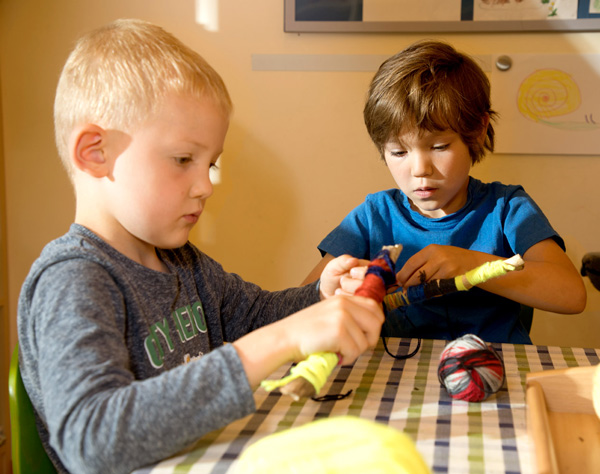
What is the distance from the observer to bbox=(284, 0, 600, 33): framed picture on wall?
5.77 ft

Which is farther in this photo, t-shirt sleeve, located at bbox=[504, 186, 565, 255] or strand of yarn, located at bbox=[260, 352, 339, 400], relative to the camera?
t-shirt sleeve, located at bbox=[504, 186, 565, 255]

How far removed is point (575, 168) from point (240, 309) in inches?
48.9

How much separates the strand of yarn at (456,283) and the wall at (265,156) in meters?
0.96

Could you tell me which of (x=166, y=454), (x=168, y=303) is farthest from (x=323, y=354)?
(x=168, y=303)

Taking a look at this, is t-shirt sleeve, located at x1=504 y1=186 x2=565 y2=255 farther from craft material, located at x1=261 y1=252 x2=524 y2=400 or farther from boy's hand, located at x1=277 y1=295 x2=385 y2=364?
boy's hand, located at x1=277 y1=295 x2=385 y2=364

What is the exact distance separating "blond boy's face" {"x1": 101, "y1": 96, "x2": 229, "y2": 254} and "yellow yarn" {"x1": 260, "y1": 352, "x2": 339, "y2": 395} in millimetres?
290

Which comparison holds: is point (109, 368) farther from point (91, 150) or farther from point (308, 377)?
point (91, 150)

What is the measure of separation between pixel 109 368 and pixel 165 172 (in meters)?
0.28

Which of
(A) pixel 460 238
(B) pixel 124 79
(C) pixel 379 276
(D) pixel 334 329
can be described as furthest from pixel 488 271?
(B) pixel 124 79

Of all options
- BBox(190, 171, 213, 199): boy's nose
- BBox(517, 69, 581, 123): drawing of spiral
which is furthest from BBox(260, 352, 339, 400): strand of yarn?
BBox(517, 69, 581, 123): drawing of spiral

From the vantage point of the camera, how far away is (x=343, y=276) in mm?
979

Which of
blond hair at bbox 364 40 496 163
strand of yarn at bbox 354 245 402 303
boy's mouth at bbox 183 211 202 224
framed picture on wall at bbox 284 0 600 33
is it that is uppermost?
framed picture on wall at bbox 284 0 600 33

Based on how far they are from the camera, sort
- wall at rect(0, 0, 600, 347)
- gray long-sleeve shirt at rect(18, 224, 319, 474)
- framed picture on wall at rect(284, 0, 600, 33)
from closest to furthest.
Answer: gray long-sleeve shirt at rect(18, 224, 319, 474), framed picture on wall at rect(284, 0, 600, 33), wall at rect(0, 0, 600, 347)

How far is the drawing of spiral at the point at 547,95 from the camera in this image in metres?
1.80
